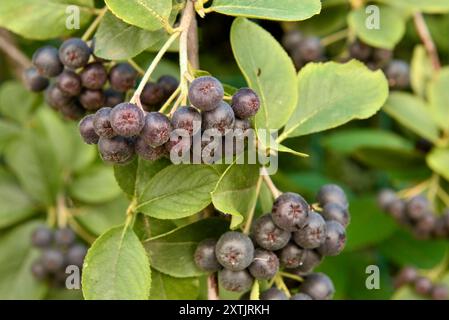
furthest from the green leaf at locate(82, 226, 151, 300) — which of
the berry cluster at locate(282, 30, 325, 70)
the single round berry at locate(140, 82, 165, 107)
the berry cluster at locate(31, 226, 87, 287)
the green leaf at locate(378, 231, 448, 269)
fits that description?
the green leaf at locate(378, 231, 448, 269)

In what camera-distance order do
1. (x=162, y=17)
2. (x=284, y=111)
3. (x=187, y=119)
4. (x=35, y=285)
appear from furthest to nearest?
(x=35, y=285), (x=284, y=111), (x=162, y=17), (x=187, y=119)

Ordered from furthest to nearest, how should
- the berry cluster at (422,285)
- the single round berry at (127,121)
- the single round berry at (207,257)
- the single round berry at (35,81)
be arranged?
the berry cluster at (422,285)
the single round berry at (35,81)
the single round berry at (207,257)
the single round berry at (127,121)

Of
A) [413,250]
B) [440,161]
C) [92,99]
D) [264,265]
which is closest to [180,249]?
[264,265]

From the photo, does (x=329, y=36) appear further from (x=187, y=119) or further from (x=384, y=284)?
(x=187, y=119)

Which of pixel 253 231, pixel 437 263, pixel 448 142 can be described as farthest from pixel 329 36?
pixel 253 231

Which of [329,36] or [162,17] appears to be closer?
[162,17]

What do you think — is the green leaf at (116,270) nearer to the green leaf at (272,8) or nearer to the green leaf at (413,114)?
the green leaf at (272,8)

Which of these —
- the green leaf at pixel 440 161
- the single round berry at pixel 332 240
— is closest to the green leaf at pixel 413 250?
the green leaf at pixel 440 161

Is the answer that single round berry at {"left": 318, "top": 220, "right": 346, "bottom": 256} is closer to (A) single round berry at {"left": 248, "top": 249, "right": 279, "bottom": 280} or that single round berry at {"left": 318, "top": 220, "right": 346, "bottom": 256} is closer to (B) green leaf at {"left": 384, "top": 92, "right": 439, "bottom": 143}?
(A) single round berry at {"left": 248, "top": 249, "right": 279, "bottom": 280}
